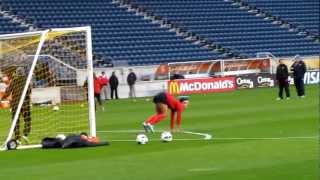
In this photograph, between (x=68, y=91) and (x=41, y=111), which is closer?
(x=41, y=111)

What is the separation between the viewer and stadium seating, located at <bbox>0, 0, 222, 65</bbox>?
49125 millimetres

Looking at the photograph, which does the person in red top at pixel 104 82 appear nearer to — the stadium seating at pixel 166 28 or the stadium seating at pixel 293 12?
the stadium seating at pixel 166 28

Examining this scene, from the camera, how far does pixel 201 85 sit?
157 feet

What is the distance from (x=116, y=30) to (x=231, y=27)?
943 cm

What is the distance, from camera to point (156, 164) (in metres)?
14.1

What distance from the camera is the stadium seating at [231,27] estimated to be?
55.5m

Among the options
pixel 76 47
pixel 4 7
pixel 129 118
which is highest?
pixel 4 7

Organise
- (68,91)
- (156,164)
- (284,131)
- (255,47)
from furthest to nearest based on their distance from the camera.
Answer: (255,47)
(68,91)
(284,131)
(156,164)

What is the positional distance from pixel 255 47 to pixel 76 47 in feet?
109

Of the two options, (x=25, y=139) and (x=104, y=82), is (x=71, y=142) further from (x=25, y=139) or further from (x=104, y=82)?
(x=104, y=82)

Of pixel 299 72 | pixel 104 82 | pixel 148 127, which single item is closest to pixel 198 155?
pixel 148 127

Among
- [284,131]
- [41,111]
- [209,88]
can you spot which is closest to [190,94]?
[209,88]

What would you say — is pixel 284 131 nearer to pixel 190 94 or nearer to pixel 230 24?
pixel 190 94

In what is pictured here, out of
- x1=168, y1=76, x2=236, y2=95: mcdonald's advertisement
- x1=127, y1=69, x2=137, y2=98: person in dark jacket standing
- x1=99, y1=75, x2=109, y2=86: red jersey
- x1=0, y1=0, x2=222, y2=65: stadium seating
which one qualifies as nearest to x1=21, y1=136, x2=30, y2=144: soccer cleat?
x1=99, y1=75, x2=109, y2=86: red jersey
